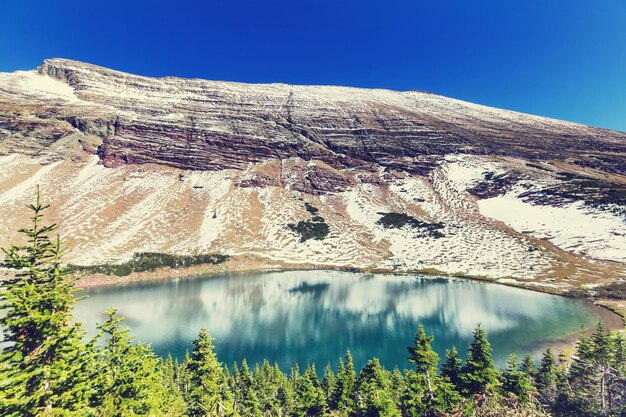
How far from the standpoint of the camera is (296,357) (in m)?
59.3

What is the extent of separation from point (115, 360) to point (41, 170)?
216 metres

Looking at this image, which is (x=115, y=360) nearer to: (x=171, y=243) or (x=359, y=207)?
(x=171, y=243)

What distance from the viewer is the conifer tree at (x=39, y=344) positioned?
962 cm

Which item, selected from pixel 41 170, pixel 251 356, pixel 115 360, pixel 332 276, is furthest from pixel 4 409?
pixel 41 170

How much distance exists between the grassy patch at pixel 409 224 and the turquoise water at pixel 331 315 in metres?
47.8

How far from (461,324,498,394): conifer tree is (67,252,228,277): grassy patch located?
401ft

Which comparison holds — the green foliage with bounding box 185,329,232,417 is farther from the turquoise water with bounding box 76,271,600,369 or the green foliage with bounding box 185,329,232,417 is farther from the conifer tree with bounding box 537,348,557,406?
the turquoise water with bounding box 76,271,600,369

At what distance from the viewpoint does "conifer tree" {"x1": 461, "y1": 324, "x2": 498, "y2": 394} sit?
93.4 ft

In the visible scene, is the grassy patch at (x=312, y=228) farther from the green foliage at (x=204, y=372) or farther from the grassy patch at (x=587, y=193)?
the green foliage at (x=204, y=372)

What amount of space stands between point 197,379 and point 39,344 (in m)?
15.1

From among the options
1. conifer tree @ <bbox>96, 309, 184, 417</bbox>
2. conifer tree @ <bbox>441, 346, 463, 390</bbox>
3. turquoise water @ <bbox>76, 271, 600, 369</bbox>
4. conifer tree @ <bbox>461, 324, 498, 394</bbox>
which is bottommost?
turquoise water @ <bbox>76, 271, 600, 369</bbox>

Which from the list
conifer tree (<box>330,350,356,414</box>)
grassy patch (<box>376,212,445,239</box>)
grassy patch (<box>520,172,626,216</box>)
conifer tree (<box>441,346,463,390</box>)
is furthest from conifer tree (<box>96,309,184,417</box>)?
grassy patch (<box>520,172,626,216</box>)

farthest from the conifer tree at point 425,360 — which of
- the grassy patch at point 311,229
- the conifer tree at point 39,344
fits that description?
the grassy patch at point 311,229

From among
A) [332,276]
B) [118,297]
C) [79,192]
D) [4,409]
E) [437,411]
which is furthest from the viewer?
[79,192]
